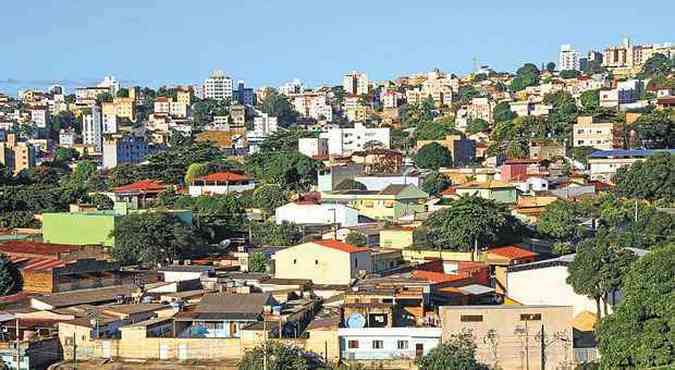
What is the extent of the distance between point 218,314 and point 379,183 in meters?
13.3

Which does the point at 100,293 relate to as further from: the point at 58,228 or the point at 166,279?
the point at 58,228

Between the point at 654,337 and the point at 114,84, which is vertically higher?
the point at 114,84

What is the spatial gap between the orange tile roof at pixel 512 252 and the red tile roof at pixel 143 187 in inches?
527

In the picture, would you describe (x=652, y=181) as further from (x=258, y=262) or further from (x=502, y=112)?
(x=502, y=112)

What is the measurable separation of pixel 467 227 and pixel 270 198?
8.04 meters

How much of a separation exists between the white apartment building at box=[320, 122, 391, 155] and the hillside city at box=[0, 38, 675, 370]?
99 millimetres

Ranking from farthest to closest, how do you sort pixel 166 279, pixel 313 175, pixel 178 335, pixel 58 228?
pixel 313 175, pixel 58 228, pixel 166 279, pixel 178 335

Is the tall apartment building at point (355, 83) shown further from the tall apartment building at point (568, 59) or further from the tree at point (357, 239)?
the tree at point (357, 239)

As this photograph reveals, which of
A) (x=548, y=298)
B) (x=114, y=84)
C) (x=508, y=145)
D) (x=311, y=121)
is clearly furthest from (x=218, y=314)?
(x=114, y=84)

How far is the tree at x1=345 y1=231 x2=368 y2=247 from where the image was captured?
18.4 metres

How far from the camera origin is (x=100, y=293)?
15.7 meters

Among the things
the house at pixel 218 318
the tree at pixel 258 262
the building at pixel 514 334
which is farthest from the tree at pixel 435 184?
the building at pixel 514 334

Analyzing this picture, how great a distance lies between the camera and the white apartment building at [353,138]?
38.3 meters

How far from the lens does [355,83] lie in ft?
223
